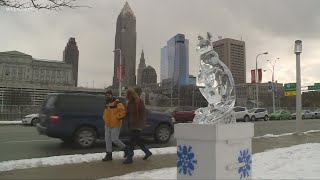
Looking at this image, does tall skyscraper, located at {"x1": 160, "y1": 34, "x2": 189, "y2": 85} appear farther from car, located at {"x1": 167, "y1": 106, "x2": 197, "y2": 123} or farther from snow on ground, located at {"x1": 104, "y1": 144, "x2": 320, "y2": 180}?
snow on ground, located at {"x1": 104, "y1": 144, "x2": 320, "y2": 180}

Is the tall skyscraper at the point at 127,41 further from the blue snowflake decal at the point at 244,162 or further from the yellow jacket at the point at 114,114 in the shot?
the blue snowflake decal at the point at 244,162

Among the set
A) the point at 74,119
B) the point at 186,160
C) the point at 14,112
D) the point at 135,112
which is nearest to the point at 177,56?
the point at 14,112

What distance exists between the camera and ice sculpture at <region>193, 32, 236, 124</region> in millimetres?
6289

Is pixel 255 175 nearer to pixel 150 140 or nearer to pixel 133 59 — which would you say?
pixel 150 140

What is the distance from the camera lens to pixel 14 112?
128ft

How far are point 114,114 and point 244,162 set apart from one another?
4310 millimetres

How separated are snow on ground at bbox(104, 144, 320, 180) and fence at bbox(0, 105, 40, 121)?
31517 mm

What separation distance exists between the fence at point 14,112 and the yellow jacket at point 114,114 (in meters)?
30.9

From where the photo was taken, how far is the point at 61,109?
42.7 feet

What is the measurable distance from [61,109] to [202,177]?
8223 millimetres

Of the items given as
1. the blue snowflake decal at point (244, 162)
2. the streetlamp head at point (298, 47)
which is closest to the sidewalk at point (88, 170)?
the blue snowflake decal at point (244, 162)

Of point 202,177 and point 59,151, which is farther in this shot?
point 59,151

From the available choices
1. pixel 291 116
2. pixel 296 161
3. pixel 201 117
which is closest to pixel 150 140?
pixel 296 161

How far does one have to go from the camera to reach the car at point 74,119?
12.9 m
